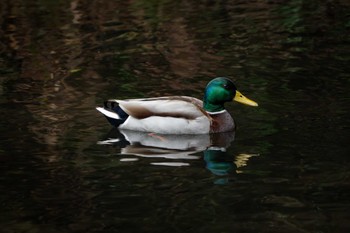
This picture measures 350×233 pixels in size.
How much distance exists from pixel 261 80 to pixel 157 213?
5544 millimetres

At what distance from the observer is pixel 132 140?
1216cm

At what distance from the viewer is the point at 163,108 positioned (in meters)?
12.3

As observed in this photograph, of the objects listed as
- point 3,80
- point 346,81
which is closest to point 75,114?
point 3,80

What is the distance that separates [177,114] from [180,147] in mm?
710

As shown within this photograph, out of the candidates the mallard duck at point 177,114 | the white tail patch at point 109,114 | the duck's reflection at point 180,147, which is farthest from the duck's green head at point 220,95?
the white tail patch at point 109,114

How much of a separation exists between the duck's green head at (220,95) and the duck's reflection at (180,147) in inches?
19.8

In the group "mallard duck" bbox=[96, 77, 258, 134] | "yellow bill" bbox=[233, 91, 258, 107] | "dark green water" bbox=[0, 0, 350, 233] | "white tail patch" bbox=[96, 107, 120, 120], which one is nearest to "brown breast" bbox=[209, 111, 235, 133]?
"mallard duck" bbox=[96, 77, 258, 134]

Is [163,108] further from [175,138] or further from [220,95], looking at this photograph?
[220,95]

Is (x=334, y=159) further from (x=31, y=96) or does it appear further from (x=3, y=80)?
(x=3, y=80)

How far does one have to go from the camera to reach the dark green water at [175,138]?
9.30 m

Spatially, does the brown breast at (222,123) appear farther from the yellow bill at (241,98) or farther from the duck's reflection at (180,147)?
the yellow bill at (241,98)

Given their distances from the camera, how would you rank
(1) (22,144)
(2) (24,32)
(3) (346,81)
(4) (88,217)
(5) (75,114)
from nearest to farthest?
1. (4) (88,217)
2. (1) (22,144)
3. (5) (75,114)
4. (3) (346,81)
5. (2) (24,32)

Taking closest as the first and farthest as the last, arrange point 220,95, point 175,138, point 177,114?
point 175,138 → point 177,114 → point 220,95

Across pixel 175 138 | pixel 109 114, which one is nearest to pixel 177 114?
pixel 175 138
